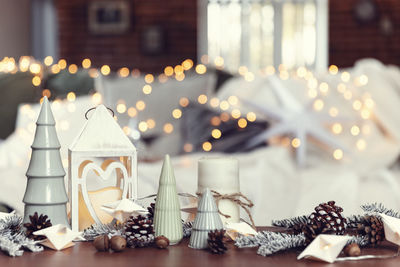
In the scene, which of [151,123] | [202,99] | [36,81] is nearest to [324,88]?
[202,99]

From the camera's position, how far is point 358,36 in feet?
18.5

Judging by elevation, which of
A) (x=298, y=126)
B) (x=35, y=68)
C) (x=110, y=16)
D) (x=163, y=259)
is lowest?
(x=163, y=259)

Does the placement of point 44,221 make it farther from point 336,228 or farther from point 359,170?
point 359,170

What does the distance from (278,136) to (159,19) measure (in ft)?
12.0

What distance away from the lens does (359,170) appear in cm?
205

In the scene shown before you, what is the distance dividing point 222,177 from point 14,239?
31cm

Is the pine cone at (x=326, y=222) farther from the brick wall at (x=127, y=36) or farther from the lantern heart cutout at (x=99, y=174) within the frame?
the brick wall at (x=127, y=36)

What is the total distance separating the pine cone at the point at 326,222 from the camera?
31.5 inches

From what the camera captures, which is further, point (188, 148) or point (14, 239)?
point (188, 148)

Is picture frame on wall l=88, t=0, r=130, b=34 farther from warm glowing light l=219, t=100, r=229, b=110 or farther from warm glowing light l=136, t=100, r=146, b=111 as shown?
warm glowing light l=219, t=100, r=229, b=110

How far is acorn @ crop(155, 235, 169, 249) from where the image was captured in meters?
0.78

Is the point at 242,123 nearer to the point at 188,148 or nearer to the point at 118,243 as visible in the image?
the point at 188,148

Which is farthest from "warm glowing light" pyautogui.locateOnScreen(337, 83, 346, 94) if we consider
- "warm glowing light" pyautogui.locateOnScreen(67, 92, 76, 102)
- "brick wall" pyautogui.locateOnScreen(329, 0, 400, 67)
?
"brick wall" pyautogui.locateOnScreen(329, 0, 400, 67)

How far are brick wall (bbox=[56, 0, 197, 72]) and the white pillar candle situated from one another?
475 cm
